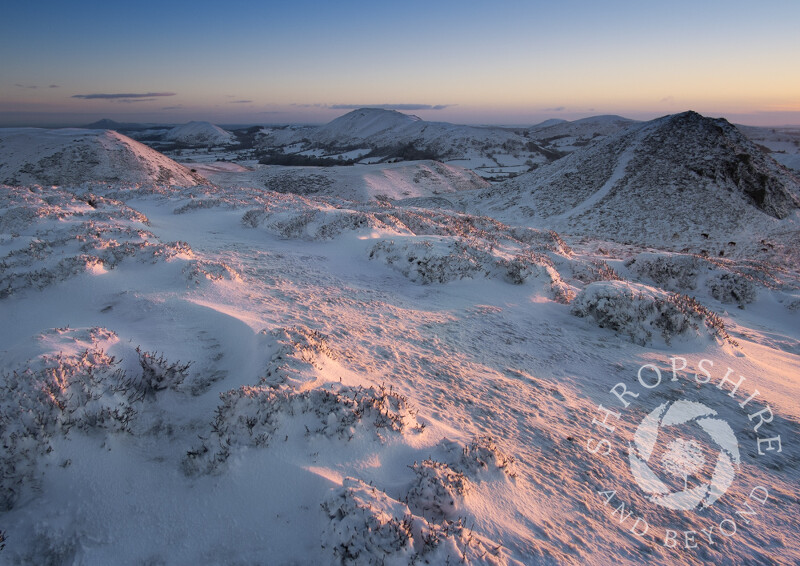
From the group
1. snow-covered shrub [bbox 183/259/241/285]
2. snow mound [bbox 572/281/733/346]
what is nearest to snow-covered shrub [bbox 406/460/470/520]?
snow-covered shrub [bbox 183/259/241/285]

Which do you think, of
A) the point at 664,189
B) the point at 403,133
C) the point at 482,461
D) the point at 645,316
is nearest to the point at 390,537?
the point at 482,461

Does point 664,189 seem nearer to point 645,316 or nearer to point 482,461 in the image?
point 645,316

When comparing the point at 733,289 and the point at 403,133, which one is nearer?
the point at 733,289

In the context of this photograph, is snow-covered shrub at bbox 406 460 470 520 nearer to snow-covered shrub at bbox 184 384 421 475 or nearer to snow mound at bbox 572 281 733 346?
snow-covered shrub at bbox 184 384 421 475

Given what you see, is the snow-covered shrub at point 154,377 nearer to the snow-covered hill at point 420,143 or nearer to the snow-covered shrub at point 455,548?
the snow-covered shrub at point 455,548

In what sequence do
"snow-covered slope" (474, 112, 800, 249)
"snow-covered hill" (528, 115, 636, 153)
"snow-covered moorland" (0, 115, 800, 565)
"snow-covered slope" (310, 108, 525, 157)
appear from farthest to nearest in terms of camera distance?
"snow-covered hill" (528, 115, 636, 153), "snow-covered slope" (310, 108, 525, 157), "snow-covered slope" (474, 112, 800, 249), "snow-covered moorland" (0, 115, 800, 565)
